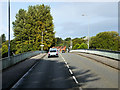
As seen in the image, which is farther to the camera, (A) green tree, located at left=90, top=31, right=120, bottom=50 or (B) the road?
(A) green tree, located at left=90, top=31, right=120, bottom=50

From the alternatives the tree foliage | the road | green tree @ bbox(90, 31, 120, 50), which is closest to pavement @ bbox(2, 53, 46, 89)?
the road

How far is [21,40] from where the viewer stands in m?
63.2

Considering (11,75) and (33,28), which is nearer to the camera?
(11,75)

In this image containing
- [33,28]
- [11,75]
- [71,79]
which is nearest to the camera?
[71,79]

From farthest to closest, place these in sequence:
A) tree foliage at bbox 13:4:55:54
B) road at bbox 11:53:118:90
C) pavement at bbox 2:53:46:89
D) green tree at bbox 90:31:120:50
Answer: green tree at bbox 90:31:120:50 < tree foliage at bbox 13:4:55:54 < pavement at bbox 2:53:46:89 < road at bbox 11:53:118:90

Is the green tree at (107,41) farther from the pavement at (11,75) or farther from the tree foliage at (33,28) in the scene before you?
the pavement at (11,75)

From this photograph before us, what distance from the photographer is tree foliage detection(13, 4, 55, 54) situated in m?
61.4

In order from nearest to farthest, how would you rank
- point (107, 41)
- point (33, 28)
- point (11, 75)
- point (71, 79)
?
point (71, 79) → point (11, 75) → point (33, 28) → point (107, 41)

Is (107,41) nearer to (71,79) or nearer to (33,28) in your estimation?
(33,28)

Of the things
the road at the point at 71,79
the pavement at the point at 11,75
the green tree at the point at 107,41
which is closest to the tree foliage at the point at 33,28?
the green tree at the point at 107,41

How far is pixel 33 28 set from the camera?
62250 millimetres

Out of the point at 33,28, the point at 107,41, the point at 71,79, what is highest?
the point at 33,28

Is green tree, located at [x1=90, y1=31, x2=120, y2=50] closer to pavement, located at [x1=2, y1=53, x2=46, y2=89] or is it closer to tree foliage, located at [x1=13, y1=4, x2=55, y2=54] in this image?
tree foliage, located at [x1=13, y1=4, x2=55, y2=54]

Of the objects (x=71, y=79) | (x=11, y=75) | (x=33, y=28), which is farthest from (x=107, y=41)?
(x=11, y=75)
